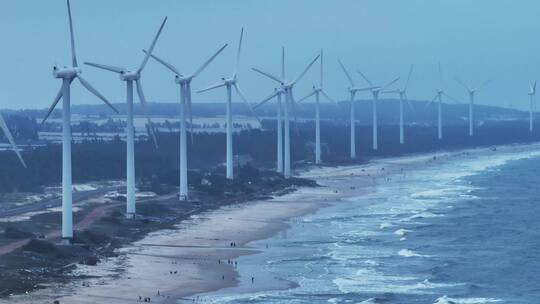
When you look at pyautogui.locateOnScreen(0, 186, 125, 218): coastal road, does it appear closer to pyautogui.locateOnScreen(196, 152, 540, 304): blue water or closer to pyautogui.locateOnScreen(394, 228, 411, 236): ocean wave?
pyautogui.locateOnScreen(196, 152, 540, 304): blue water

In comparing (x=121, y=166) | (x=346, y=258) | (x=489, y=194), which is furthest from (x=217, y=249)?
(x=121, y=166)

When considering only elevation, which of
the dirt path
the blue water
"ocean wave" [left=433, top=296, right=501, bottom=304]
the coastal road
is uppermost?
the coastal road

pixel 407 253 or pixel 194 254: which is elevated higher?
pixel 194 254

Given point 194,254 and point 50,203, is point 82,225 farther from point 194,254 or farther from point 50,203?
point 50,203

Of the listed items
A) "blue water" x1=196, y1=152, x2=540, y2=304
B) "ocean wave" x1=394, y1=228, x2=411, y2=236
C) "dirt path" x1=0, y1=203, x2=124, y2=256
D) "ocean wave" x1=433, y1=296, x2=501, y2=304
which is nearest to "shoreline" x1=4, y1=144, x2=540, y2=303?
"blue water" x1=196, y1=152, x2=540, y2=304

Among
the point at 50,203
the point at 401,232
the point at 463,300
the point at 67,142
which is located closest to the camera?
the point at 463,300

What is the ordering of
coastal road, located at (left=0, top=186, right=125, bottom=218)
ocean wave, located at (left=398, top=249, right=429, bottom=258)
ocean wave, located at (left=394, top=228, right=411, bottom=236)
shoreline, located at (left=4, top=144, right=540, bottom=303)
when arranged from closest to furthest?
shoreline, located at (left=4, top=144, right=540, bottom=303) → ocean wave, located at (left=398, top=249, right=429, bottom=258) → ocean wave, located at (left=394, top=228, right=411, bottom=236) → coastal road, located at (left=0, top=186, right=125, bottom=218)

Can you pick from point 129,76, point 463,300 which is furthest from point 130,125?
point 463,300

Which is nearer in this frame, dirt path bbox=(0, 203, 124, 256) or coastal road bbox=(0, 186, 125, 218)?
Answer: dirt path bbox=(0, 203, 124, 256)
